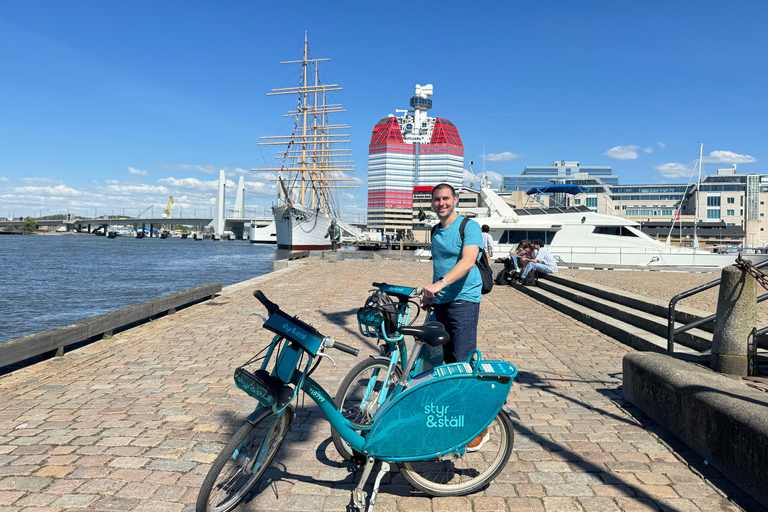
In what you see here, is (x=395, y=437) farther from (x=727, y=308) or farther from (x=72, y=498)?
(x=727, y=308)

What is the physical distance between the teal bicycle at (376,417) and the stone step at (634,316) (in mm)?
4436

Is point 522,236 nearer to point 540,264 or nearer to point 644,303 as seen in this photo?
point 540,264

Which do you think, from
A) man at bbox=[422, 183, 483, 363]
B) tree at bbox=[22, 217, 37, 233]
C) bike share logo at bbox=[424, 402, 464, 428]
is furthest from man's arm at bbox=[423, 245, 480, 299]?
tree at bbox=[22, 217, 37, 233]

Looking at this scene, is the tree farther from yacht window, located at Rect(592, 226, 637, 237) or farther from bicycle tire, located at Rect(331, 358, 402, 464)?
bicycle tire, located at Rect(331, 358, 402, 464)

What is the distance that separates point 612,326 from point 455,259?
215 inches

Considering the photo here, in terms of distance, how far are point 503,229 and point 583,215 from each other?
448cm

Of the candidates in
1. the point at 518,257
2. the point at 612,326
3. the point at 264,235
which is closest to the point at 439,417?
the point at 612,326

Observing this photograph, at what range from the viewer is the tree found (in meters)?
145

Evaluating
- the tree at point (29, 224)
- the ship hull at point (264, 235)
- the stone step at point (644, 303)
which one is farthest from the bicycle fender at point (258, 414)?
the tree at point (29, 224)

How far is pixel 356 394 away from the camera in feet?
11.3

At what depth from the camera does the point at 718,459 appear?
132 inches

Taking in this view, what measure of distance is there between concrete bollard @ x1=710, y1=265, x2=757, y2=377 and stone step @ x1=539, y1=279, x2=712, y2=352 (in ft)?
4.83

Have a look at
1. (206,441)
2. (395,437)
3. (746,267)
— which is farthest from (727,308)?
(206,441)

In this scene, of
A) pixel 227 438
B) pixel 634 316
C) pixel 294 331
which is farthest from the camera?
pixel 634 316
